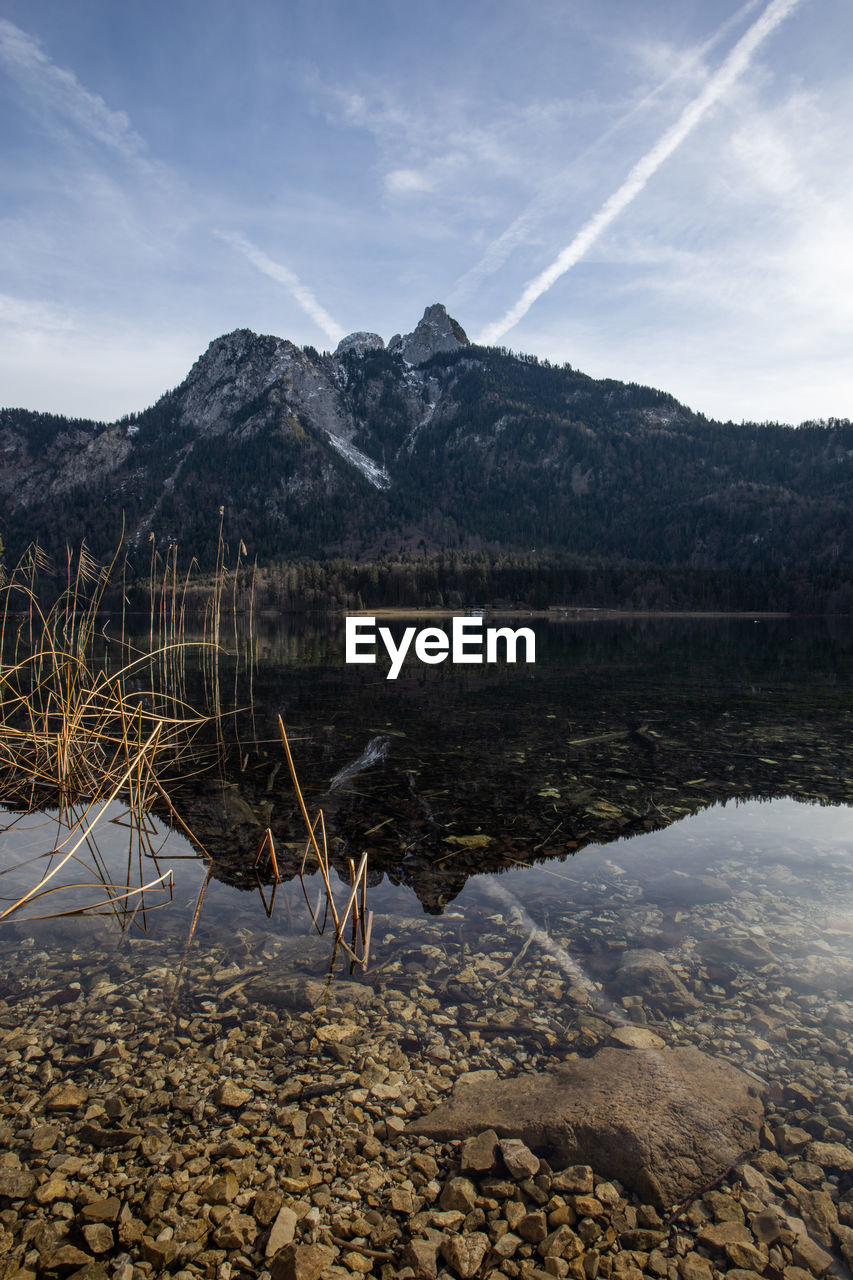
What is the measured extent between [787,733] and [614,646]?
2988 centimetres

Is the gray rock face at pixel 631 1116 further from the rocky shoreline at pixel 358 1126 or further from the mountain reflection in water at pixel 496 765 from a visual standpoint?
the mountain reflection in water at pixel 496 765

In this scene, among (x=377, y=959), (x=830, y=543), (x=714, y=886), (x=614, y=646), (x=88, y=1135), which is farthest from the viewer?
(x=830, y=543)

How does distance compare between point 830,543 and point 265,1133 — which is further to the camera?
point 830,543

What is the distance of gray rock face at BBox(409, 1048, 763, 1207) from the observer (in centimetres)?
354

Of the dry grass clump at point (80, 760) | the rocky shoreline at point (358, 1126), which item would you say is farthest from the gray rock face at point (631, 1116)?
the dry grass clump at point (80, 760)

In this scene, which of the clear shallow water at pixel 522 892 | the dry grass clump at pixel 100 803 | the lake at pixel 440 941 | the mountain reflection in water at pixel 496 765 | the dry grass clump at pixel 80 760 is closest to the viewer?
the lake at pixel 440 941

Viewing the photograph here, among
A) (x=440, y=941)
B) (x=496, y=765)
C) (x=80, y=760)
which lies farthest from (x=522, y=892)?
(x=80, y=760)

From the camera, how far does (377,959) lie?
18.6 ft

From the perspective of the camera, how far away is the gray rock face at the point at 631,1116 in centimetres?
354

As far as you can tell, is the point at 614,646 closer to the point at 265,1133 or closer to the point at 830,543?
the point at 265,1133

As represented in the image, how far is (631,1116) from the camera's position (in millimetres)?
3797

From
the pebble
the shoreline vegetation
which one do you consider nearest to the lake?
the pebble

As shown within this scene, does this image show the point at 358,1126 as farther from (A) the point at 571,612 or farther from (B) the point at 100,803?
(A) the point at 571,612

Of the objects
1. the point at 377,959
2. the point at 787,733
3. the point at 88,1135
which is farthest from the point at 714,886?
the point at 787,733
